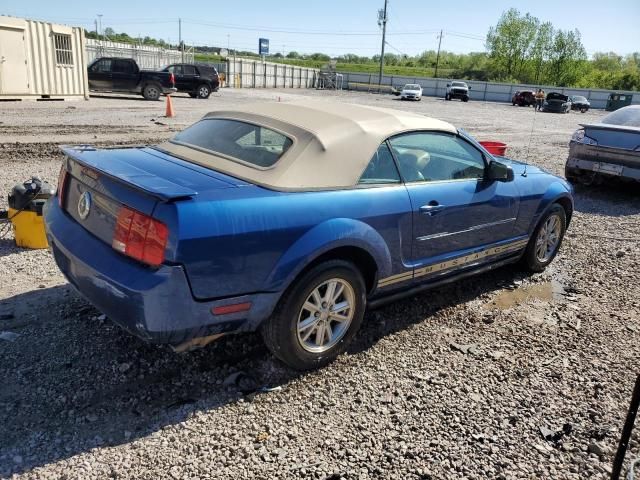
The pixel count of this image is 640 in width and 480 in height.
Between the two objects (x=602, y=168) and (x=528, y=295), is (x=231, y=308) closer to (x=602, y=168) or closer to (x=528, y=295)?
(x=528, y=295)

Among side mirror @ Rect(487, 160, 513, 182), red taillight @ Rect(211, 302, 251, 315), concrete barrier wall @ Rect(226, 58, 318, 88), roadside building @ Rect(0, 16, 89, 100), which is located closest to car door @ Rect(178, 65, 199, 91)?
roadside building @ Rect(0, 16, 89, 100)

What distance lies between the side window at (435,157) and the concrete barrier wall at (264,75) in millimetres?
43455

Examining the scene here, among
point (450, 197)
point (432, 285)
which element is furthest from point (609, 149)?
point (432, 285)

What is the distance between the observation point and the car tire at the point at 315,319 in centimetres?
309

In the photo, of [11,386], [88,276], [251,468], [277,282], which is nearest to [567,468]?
[251,468]

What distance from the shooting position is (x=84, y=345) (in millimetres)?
3441

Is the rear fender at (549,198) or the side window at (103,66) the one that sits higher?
the side window at (103,66)

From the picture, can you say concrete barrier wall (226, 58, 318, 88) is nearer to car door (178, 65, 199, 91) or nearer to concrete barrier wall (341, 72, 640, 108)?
concrete barrier wall (341, 72, 640, 108)

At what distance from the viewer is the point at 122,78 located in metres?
22.8

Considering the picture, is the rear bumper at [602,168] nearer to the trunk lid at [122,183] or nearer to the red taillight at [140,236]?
the trunk lid at [122,183]

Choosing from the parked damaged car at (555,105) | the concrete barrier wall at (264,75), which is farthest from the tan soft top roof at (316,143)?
the concrete barrier wall at (264,75)

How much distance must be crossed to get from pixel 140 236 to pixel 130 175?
1.50 ft

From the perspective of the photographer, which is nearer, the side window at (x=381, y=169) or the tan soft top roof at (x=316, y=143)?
the tan soft top roof at (x=316, y=143)

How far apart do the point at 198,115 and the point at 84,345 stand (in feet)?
51.1
